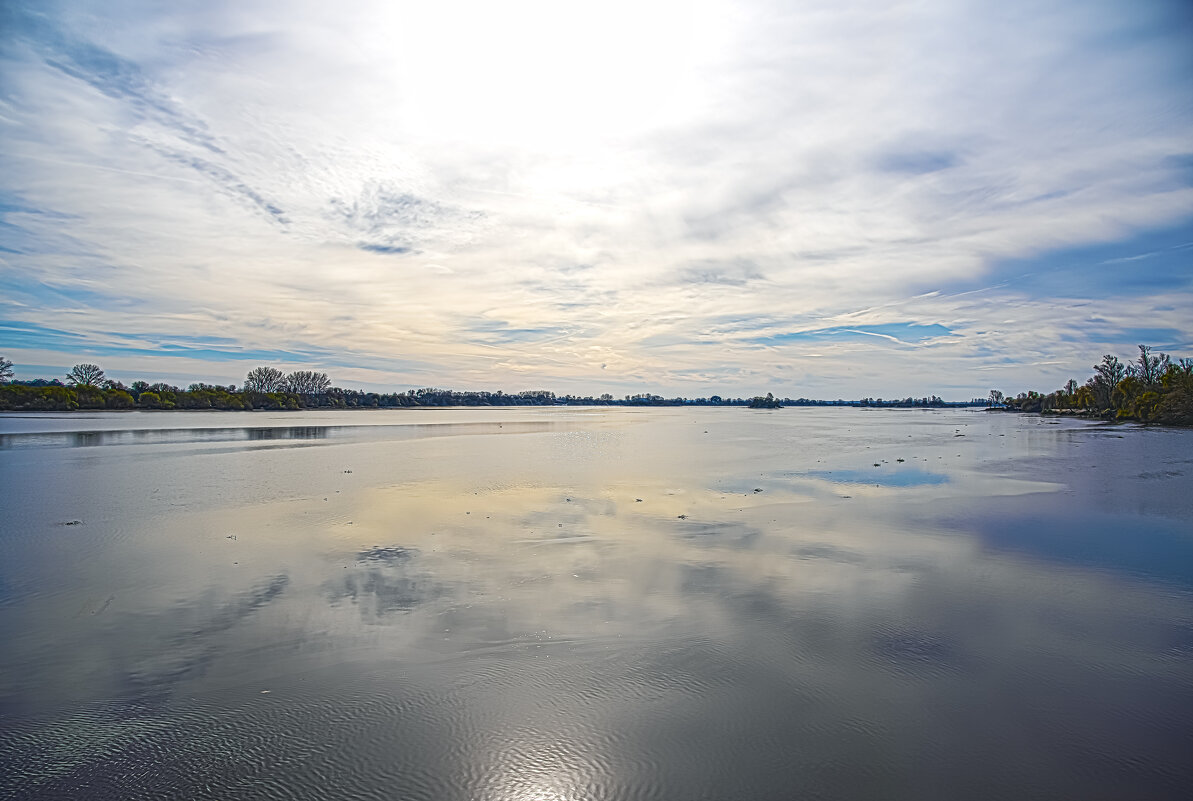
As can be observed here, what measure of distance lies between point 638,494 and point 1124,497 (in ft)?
37.7

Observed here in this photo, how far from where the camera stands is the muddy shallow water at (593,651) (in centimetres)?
412

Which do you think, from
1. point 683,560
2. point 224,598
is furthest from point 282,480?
point 683,560

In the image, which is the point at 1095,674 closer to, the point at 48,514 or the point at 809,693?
the point at 809,693

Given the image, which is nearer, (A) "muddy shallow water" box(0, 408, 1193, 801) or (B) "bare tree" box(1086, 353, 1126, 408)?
(A) "muddy shallow water" box(0, 408, 1193, 801)

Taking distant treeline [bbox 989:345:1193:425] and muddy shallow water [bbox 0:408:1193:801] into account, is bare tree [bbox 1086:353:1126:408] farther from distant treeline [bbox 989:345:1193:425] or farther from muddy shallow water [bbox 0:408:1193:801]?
muddy shallow water [bbox 0:408:1193:801]

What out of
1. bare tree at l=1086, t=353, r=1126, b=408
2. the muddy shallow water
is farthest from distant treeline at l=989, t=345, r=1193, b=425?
the muddy shallow water

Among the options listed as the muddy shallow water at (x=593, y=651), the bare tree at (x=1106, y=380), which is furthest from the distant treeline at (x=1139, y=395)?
the muddy shallow water at (x=593, y=651)

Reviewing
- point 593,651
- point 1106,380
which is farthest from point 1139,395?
point 593,651

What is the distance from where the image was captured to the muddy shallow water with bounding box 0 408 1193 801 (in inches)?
162

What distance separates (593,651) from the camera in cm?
592

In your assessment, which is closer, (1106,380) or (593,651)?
(593,651)

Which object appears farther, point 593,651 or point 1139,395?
point 1139,395

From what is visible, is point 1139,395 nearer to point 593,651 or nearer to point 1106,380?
point 1106,380

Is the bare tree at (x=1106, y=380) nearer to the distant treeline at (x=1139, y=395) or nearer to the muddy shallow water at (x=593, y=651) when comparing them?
the distant treeline at (x=1139, y=395)
